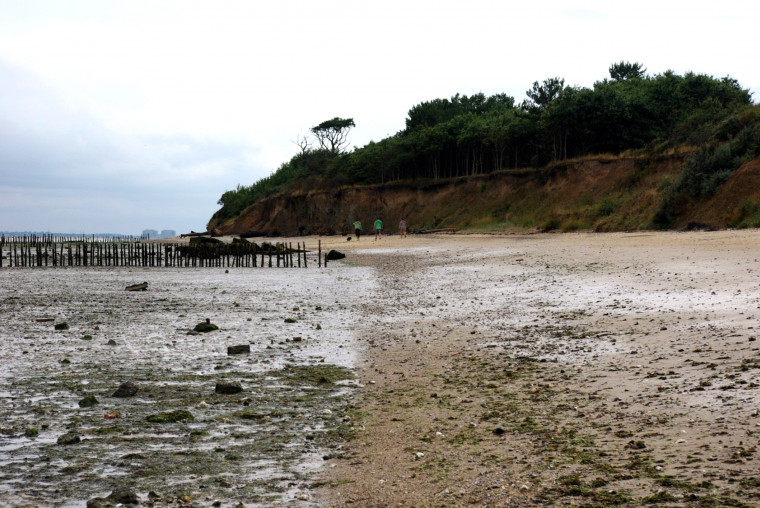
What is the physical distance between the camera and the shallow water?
5.07m

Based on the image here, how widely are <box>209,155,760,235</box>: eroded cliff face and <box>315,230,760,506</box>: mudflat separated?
64.8 feet

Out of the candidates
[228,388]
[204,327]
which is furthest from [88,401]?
[204,327]

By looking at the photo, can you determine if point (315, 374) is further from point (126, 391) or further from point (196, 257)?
point (196, 257)

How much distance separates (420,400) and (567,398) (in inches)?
58.9

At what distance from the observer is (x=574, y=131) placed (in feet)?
181

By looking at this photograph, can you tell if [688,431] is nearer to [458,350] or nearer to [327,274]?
[458,350]

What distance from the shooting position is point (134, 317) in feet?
47.5

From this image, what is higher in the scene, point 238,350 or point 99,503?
point 238,350

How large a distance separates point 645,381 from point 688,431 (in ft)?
5.45

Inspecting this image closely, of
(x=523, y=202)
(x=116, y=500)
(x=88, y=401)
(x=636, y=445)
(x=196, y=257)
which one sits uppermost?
(x=523, y=202)

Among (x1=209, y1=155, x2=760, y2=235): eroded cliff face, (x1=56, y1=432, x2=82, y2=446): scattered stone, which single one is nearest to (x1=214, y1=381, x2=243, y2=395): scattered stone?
(x1=56, y1=432, x2=82, y2=446): scattered stone

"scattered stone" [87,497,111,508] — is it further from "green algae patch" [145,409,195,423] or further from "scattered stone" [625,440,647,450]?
"scattered stone" [625,440,647,450]

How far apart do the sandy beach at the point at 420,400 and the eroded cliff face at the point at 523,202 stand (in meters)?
18.5

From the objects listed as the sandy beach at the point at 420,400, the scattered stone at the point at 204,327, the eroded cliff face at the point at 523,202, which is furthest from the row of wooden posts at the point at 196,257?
the sandy beach at the point at 420,400
